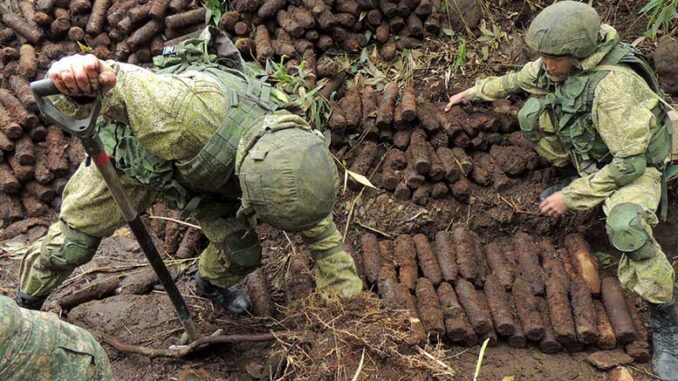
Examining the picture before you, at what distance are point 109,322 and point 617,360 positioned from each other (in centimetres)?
326

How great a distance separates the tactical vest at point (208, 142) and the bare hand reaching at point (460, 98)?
1.93 metres

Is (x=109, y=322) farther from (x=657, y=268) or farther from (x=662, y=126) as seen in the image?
(x=662, y=126)

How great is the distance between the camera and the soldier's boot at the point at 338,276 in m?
3.61

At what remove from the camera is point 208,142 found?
3160mm

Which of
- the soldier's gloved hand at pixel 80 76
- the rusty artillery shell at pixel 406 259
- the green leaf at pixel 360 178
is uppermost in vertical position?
the soldier's gloved hand at pixel 80 76

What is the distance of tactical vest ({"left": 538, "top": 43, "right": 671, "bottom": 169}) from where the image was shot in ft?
13.7

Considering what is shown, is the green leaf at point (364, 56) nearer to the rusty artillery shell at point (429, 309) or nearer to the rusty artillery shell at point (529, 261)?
the rusty artillery shell at point (529, 261)

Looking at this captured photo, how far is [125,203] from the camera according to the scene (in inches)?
125

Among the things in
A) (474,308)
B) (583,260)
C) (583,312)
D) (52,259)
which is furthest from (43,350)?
(583,260)

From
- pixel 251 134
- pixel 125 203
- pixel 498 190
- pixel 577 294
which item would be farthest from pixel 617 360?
pixel 125 203

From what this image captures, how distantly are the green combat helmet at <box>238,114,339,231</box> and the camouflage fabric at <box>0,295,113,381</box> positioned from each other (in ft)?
3.00

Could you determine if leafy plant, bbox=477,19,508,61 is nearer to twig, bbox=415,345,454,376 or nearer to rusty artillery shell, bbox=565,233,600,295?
rusty artillery shell, bbox=565,233,600,295

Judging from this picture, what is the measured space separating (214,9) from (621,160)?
11.3 feet

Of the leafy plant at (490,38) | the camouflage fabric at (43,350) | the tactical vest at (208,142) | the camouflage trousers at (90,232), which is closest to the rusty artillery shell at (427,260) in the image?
the camouflage trousers at (90,232)
